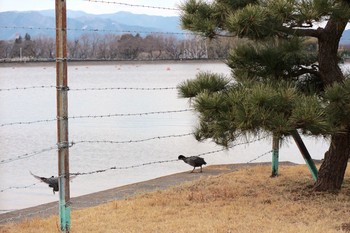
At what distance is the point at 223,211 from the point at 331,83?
5.01ft

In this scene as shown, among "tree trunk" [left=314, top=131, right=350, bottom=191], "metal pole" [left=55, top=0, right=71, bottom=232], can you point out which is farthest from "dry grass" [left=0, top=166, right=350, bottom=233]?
"metal pole" [left=55, top=0, right=71, bottom=232]

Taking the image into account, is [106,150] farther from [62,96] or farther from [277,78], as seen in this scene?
[62,96]

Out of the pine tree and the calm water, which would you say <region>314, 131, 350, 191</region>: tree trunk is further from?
the calm water

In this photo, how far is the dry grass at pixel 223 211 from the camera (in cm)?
521

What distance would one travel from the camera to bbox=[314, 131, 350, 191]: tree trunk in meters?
6.36

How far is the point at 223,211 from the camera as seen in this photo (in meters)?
5.80

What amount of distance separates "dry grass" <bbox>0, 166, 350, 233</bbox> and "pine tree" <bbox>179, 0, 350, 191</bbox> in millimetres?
526

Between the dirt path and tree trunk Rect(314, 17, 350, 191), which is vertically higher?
tree trunk Rect(314, 17, 350, 191)

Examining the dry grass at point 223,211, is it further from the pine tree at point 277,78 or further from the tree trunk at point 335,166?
the pine tree at point 277,78

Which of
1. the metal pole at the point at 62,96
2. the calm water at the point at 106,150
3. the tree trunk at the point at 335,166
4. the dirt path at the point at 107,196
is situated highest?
the metal pole at the point at 62,96

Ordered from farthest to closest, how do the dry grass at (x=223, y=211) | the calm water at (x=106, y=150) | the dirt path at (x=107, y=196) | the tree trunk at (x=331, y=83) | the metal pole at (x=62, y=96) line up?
1. the calm water at (x=106, y=150)
2. the dirt path at (x=107, y=196)
3. the tree trunk at (x=331, y=83)
4. the dry grass at (x=223, y=211)
5. the metal pole at (x=62, y=96)

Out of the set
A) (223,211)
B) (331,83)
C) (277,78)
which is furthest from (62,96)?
(331,83)

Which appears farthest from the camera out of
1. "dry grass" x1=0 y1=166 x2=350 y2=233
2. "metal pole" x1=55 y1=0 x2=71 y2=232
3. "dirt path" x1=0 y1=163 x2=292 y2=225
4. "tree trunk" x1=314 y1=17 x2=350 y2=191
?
"dirt path" x1=0 y1=163 x2=292 y2=225

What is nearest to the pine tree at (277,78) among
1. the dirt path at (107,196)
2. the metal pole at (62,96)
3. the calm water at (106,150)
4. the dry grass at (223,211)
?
the dry grass at (223,211)
